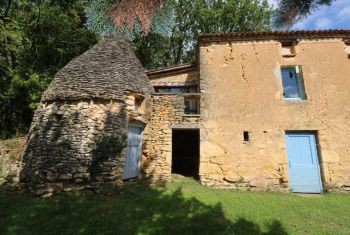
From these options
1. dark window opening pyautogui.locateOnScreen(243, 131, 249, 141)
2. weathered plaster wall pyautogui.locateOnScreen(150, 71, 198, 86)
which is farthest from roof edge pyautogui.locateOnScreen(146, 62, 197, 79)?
dark window opening pyautogui.locateOnScreen(243, 131, 249, 141)

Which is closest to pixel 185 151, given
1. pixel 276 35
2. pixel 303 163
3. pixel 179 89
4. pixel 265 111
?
pixel 179 89

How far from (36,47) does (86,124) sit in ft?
32.7

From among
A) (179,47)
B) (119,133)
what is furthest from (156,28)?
(179,47)

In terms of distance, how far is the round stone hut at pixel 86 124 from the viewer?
6547mm

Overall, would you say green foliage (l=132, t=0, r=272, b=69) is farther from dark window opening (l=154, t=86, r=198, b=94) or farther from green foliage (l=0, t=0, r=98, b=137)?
dark window opening (l=154, t=86, r=198, b=94)

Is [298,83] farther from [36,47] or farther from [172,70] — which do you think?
[36,47]

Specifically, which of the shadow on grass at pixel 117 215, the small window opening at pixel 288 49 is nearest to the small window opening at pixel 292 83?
the small window opening at pixel 288 49

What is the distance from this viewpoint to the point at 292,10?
2.73 metres

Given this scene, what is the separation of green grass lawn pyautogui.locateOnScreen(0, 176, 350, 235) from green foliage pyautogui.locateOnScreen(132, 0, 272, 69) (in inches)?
529

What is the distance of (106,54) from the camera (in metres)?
8.62

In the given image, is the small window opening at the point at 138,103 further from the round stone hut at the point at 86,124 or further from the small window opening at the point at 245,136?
the small window opening at the point at 245,136

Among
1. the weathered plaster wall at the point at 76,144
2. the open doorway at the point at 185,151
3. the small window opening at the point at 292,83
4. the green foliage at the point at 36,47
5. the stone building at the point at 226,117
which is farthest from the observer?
the green foliage at the point at 36,47

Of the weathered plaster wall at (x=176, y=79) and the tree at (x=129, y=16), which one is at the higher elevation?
the weathered plaster wall at (x=176, y=79)

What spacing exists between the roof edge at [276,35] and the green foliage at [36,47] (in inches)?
292
